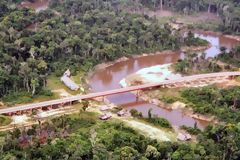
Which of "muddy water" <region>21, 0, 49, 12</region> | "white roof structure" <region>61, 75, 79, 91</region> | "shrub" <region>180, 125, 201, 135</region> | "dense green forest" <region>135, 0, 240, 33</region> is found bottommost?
"shrub" <region>180, 125, 201, 135</region>

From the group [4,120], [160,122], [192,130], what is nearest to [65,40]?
[4,120]

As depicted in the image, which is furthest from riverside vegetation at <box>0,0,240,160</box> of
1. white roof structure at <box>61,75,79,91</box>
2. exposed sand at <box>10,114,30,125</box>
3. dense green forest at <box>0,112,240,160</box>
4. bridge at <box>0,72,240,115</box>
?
bridge at <box>0,72,240,115</box>

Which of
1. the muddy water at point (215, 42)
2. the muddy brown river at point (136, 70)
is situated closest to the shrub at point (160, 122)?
the muddy brown river at point (136, 70)

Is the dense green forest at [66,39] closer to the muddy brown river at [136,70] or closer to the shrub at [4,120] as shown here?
the muddy brown river at [136,70]

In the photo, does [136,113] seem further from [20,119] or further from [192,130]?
[20,119]

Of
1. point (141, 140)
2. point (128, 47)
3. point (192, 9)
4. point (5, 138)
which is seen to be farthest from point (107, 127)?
point (192, 9)

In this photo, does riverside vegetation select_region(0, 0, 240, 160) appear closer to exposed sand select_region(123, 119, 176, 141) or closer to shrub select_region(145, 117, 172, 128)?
shrub select_region(145, 117, 172, 128)
